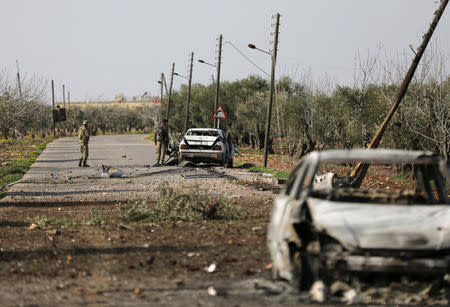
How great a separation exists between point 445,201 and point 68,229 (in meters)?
6.18

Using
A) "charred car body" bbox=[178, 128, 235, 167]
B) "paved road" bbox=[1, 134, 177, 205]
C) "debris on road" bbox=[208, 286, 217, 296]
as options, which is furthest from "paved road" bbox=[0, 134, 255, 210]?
"debris on road" bbox=[208, 286, 217, 296]

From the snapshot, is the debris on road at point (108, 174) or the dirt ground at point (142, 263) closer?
the dirt ground at point (142, 263)

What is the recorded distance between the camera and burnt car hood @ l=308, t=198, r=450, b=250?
210 inches

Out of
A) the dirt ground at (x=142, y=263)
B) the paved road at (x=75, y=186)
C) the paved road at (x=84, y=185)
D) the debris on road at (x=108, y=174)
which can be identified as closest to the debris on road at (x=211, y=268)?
the dirt ground at (x=142, y=263)

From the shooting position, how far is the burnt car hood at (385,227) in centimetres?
532

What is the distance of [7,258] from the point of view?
304 inches

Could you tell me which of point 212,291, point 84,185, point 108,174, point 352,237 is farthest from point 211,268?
point 108,174

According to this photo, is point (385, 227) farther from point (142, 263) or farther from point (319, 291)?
point (142, 263)

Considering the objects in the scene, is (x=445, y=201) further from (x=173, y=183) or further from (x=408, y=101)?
(x=408, y=101)

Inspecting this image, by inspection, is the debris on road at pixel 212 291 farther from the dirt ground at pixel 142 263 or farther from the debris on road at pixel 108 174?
the debris on road at pixel 108 174

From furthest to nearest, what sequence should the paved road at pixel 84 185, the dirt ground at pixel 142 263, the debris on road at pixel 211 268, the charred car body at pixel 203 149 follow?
the charred car body at pixel 203 149
the paved road at pixel 84 185
the debris on road at pixel 211 268
the dirt ground at pixel 142 263

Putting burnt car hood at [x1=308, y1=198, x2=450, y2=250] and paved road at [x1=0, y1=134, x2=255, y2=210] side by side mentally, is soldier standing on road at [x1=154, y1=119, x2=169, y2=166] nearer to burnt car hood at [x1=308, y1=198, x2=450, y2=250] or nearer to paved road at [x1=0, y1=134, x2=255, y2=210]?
paved road at [x1=0, y1=134, x2=255, y2=210]

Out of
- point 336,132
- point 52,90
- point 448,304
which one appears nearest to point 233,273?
point 448,304

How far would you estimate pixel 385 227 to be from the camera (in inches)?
211
